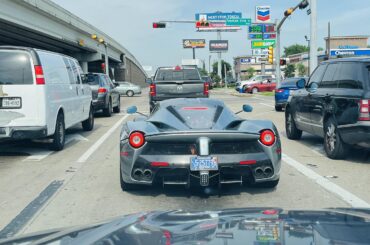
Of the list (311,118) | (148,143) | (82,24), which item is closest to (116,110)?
(311,118)

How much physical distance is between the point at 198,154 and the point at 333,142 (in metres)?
3.93

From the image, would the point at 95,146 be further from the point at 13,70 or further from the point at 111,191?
the point at 111,191

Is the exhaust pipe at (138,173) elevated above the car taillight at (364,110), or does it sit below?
below

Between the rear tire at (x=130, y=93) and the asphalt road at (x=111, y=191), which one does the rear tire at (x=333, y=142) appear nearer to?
the asphalt road at (x=111, y=191)

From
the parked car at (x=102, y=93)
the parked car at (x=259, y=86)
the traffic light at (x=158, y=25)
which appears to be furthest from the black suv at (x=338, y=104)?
the parked car at (x=259, y=86)

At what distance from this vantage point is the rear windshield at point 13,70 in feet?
29.0

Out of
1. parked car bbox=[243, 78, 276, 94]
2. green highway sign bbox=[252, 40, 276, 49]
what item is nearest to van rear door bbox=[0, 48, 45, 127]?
parked car bbox=[243, 78, 276, 94]

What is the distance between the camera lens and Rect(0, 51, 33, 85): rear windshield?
8.85 m

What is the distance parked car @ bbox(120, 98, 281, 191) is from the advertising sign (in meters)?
54.2

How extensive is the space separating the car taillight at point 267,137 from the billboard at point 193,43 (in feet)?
389

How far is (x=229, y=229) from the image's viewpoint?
7.10ft

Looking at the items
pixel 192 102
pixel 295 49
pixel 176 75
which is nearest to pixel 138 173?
pixel 192 102

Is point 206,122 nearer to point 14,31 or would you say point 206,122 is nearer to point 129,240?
point 129,240

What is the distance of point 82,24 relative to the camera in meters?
42.8
